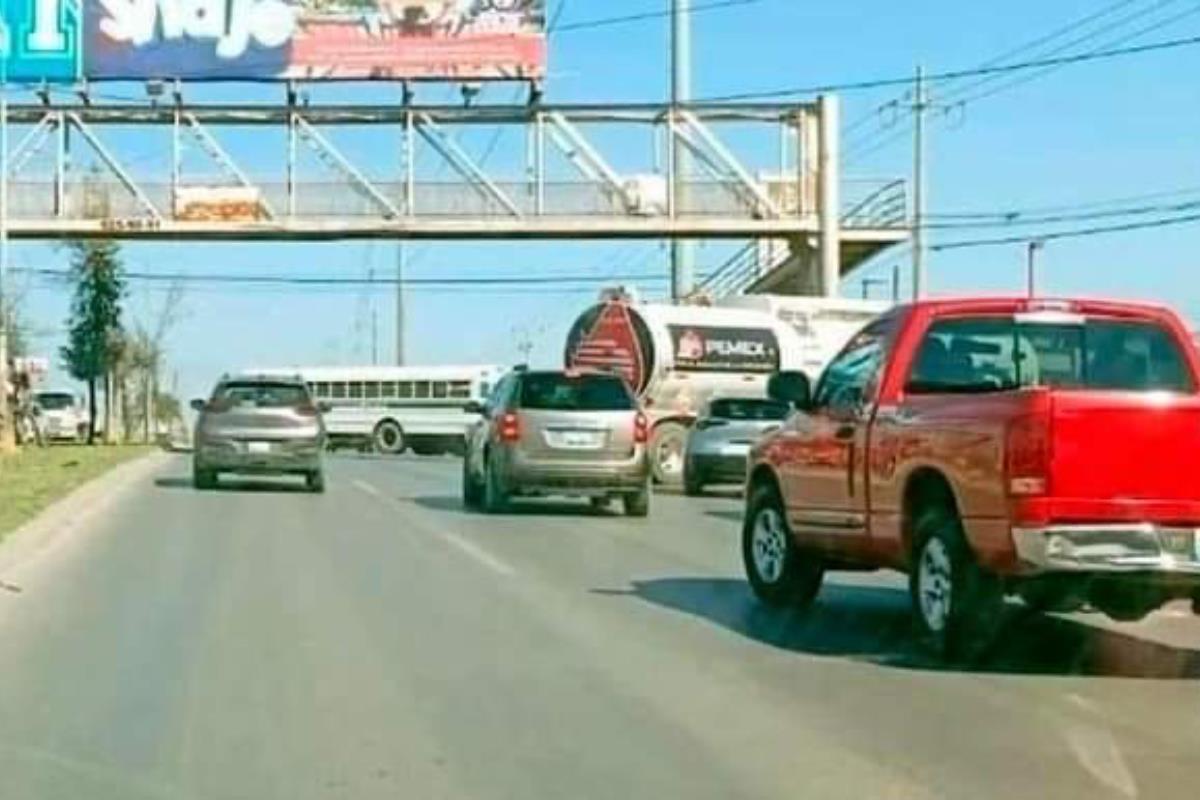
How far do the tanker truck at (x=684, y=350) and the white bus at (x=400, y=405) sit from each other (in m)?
25.7

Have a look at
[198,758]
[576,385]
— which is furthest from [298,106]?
[198,758]

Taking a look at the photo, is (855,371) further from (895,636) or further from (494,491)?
(494,491)

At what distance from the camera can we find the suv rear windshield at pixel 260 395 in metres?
32.5

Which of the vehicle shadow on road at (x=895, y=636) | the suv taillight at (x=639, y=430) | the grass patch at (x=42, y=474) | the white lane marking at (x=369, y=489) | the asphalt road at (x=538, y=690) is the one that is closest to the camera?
the asphalt road at (x=538, y=690)

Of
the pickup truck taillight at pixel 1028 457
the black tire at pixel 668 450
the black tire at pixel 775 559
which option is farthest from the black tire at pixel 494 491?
the pickup truck taillight at pixel 1028 457

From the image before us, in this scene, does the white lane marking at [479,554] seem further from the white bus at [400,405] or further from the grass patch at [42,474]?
the white bus at [400,405]

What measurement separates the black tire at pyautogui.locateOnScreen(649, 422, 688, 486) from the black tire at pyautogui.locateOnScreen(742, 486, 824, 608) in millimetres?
22500

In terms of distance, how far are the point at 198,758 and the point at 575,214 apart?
4170cm

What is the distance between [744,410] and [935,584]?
835 inches

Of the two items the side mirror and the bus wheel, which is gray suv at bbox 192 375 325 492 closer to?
the side mirror

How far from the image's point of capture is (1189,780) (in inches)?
357

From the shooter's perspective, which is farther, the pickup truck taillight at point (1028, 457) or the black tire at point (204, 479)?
the black tire at point (204, 479)

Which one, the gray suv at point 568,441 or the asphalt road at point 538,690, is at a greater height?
the gray suv at point 568,441

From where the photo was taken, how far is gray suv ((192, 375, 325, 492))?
32.1 m
